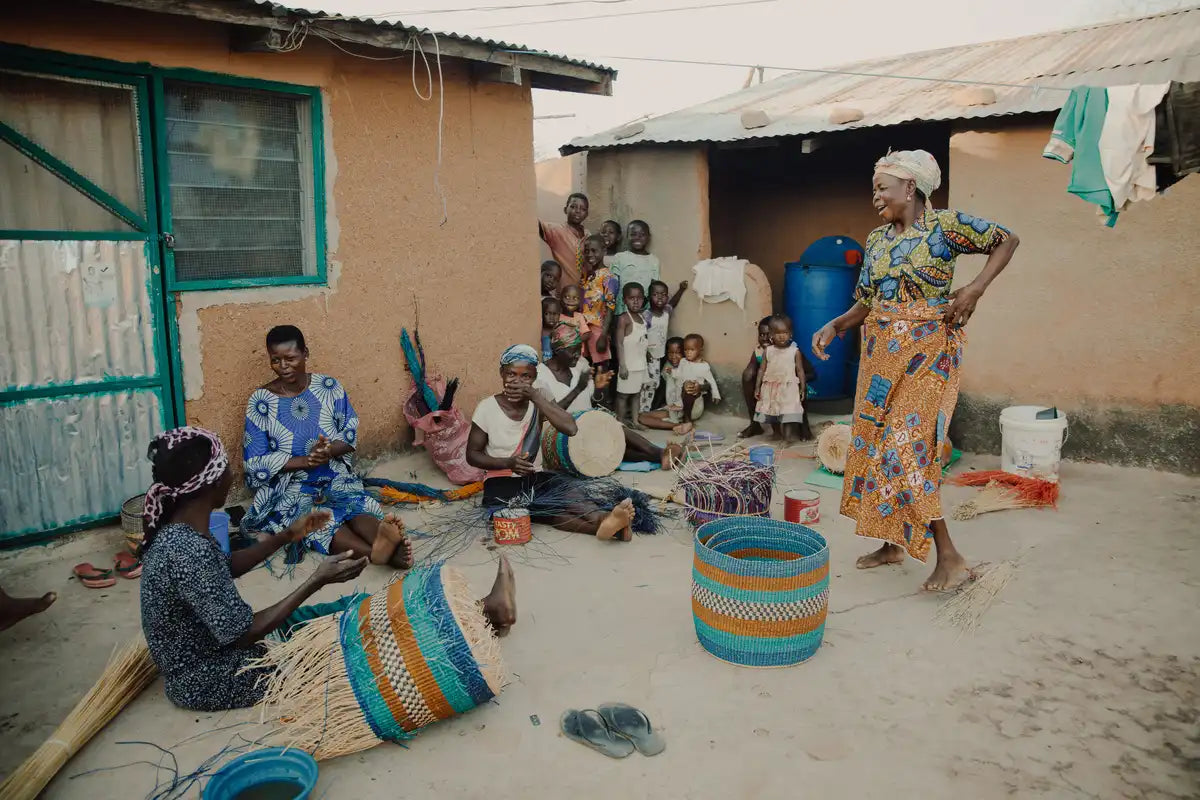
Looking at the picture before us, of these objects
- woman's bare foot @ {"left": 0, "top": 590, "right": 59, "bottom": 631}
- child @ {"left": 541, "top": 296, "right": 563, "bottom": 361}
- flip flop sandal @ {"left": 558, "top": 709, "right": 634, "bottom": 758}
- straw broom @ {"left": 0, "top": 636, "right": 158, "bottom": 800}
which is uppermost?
child @ {"left": 541, "top": 296, "right": 563, "bottom": 361}

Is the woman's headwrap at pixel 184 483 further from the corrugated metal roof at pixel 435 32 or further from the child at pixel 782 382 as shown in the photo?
the child at pixel 782 382

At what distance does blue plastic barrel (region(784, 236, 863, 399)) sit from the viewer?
8094 millimetres

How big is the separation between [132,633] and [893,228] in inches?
152

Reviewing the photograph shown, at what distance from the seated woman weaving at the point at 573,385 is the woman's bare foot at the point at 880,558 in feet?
5.86

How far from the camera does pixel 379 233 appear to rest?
19.5 feet

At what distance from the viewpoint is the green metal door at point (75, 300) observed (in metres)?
4.47

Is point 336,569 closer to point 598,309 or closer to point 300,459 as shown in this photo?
point 300,459

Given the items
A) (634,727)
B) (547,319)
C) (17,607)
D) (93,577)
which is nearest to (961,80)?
(547,319)

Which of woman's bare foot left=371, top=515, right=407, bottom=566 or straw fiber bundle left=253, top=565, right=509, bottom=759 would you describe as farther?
woman's bare foot left=371, top=515, right=407, bottom=566

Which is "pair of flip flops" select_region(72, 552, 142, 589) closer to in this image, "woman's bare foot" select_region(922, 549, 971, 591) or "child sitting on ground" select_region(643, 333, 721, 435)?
"woman's bare foot" select_region(922, 549, 971, 591)

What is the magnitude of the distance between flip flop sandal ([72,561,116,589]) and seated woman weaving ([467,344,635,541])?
189 centimetres

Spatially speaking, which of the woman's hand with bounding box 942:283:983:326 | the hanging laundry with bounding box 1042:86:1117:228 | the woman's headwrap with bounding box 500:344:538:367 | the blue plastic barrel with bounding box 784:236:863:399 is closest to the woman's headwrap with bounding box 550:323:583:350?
the woman's headwrap with bounding box 500:344:538:367

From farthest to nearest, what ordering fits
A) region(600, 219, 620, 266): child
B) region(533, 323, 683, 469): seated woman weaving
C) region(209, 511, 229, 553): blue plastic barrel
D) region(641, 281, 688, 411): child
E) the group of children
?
region(600, 219, 620, 266): child, region(641, 281, 688, 411): child, the group of children, region(533, 323, 683, 469): seated woman weaving, region(209, 511, 229, 553): blue plastic barrel

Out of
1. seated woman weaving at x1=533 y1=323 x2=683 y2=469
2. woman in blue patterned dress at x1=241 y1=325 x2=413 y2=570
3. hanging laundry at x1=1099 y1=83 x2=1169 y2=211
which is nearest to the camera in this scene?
hanging laundry at x1=1099 y1=83 x2=1169 y2=211
